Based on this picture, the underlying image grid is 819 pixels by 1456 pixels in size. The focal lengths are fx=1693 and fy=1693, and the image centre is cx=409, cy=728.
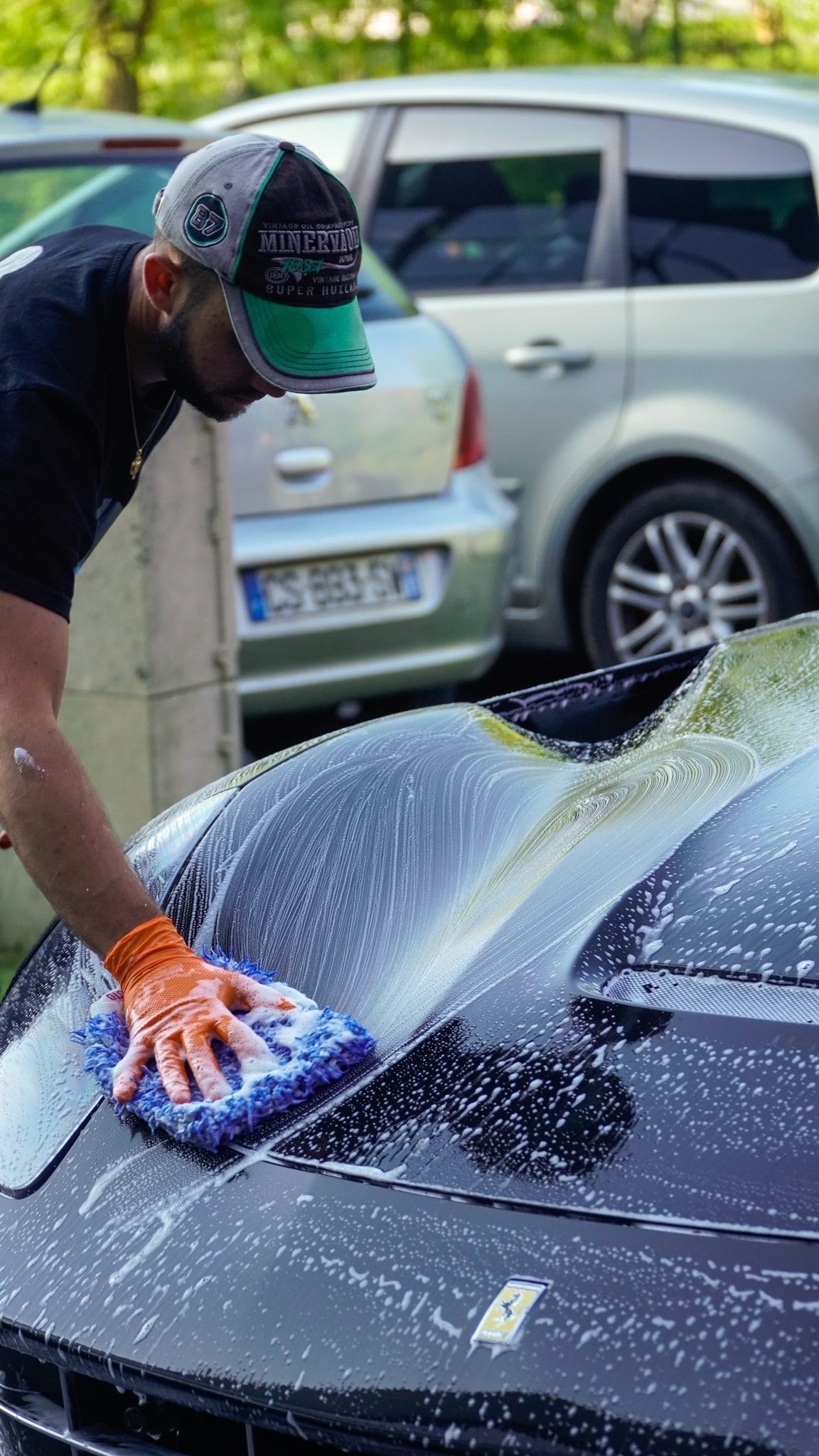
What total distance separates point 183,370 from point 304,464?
2.27 meters

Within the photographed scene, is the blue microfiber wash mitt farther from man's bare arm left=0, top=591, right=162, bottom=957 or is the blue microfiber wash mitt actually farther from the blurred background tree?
the blurred background tree

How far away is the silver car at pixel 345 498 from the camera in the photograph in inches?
166

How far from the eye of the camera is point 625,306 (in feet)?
17.9

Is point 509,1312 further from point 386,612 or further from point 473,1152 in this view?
point 386,612

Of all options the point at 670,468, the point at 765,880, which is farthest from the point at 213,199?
the point at 670,468

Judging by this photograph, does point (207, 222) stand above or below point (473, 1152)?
above

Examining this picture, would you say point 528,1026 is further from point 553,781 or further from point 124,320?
point 124,320

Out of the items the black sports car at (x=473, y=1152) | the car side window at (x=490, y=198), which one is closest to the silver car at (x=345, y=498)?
the car side window at (x=490, y=198)

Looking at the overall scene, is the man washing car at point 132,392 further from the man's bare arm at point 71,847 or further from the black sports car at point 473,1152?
the black sports car at point 473,1152

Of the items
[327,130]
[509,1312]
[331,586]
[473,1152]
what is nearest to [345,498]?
[331,586]

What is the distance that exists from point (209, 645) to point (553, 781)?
1834 mm

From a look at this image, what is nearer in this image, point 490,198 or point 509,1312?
point 509,1312

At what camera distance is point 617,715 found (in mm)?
2572

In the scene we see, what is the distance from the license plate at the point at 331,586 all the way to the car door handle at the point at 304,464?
0.22 meters
